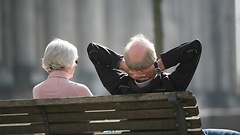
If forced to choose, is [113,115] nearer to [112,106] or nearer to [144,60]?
[112,106]

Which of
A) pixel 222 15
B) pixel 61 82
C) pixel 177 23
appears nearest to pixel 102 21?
pixel 177 23

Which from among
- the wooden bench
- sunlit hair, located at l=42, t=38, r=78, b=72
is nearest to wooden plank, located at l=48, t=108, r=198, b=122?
the wooden bench

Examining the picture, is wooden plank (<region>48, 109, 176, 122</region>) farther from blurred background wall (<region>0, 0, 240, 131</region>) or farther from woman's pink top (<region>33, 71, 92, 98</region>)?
blurred background wall (<region>0, 0, 240, 131</region>)

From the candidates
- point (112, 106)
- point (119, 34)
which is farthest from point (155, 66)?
point (119, 34)

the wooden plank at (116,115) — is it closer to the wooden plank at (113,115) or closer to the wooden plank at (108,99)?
the wooden plank at (113,115)

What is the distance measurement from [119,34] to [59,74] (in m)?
8.51

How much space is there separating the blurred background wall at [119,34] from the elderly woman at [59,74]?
7853 millimetres

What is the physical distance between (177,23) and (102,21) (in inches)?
53.9

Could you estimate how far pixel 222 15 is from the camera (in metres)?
13.9

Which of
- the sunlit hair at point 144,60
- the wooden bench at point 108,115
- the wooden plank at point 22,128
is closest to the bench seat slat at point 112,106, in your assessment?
the wooden bench at point 108,115

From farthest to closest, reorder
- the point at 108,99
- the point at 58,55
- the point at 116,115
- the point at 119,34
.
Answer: the point at 119,34, the point at 58,55, the point at 116,115, the point at 108,99

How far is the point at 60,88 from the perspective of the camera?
5051 millimetres

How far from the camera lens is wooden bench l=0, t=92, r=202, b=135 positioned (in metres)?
4.23

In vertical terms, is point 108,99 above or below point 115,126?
above
